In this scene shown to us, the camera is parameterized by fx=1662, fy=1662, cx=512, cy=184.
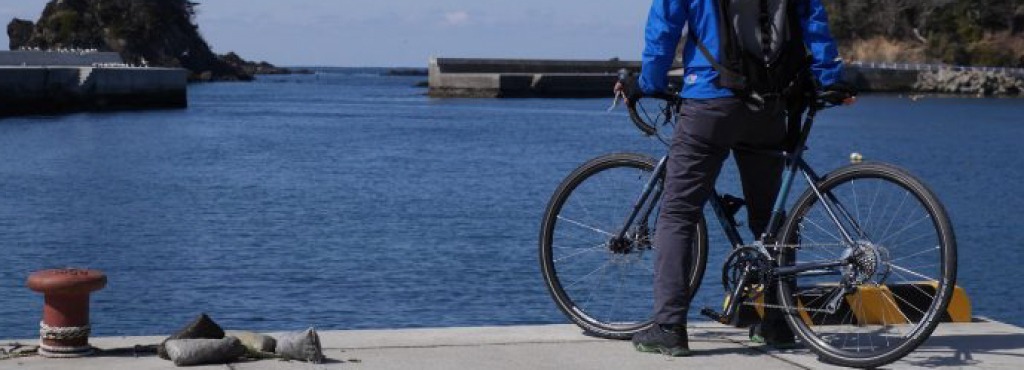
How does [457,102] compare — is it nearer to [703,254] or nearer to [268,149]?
[268,149]

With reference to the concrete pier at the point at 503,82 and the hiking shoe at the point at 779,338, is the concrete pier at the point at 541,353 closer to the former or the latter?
the hiking shoe at the point at 779,338

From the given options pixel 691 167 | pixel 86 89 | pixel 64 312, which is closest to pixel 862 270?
pixel 691 167

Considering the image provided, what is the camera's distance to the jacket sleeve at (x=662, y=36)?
21.0ft

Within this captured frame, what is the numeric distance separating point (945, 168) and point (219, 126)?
3018 cm

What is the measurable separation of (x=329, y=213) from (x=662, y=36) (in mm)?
22320

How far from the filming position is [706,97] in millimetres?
6406

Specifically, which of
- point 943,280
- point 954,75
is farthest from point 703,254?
point 954,75

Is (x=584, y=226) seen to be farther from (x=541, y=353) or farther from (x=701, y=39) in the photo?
(x=701, y=39)

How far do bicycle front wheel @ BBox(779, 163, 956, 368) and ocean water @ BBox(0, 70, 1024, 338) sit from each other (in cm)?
904

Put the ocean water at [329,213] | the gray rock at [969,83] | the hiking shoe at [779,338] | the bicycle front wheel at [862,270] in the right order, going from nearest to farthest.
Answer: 1. the bicycle front wheel at [862,270]
2. the hiking shoe at [779,338]
3. the ocean water at [329,213]
4. the gray rock at [969,83]

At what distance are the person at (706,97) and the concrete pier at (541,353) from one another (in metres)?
0.20

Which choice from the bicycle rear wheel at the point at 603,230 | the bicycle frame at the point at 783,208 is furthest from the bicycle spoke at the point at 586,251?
the bicycle frame at the point at 783,208

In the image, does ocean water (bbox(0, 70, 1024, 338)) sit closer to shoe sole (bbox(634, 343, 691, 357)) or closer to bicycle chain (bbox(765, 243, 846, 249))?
shoe sole (bbox(634, 343, 691, 357))

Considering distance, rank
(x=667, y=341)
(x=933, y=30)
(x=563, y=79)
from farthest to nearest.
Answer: (x=933, y=30) < (x=563, y=79) < (x=667, y=341)
